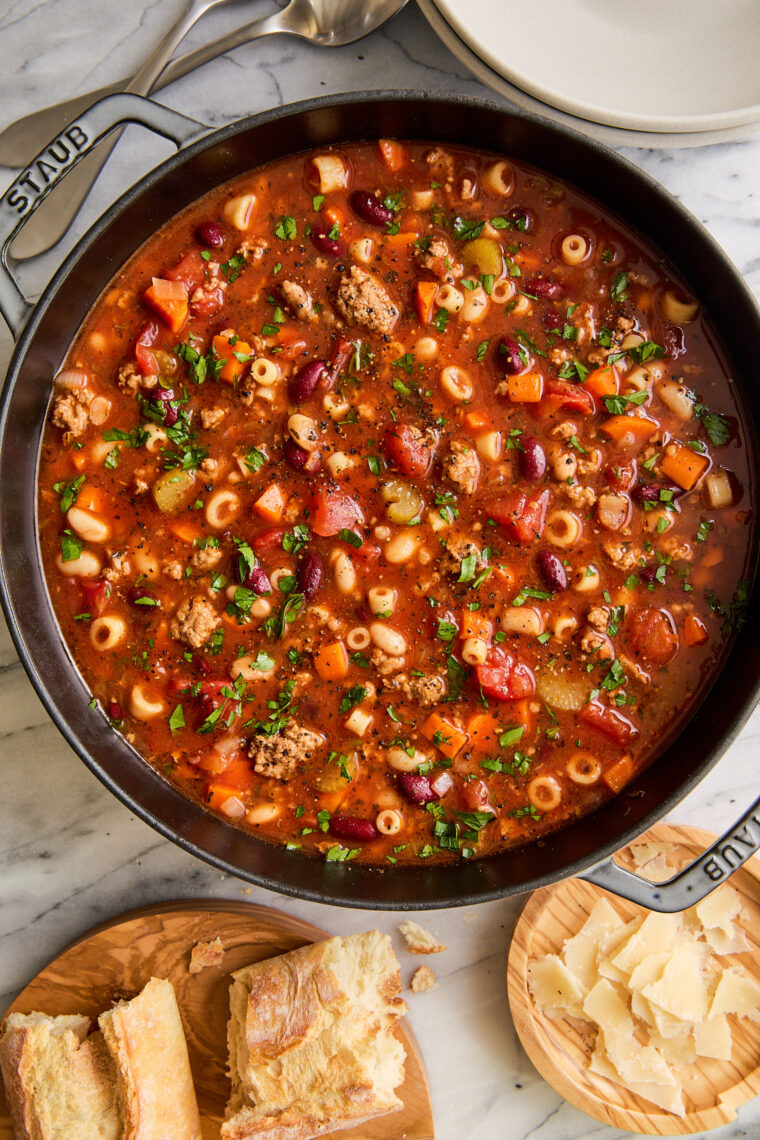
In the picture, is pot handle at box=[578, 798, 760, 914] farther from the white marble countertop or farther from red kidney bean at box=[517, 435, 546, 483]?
red kidney bean at box=[517, 435, 546, 483]

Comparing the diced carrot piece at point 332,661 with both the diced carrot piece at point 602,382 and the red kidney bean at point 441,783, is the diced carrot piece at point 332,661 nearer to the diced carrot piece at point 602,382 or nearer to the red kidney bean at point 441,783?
the red kidney bean at point 441,783

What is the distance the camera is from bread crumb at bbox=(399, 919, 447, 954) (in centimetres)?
426

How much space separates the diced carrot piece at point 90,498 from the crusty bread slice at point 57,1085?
2370 mm

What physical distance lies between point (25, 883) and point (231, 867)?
1360 mm

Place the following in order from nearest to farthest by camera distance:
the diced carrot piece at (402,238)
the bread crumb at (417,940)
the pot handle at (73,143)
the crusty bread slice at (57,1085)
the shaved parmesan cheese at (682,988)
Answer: the pot handle at (73,143) < the diced carrot piece at (402,238) < the crusty bread slice at (57,1085) < the shaved parmesan cheese at (682,988) < the bread crumb at (417,940)

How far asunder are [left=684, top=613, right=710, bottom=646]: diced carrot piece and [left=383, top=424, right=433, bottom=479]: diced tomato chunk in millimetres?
1304

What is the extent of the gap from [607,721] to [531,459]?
1.16 metres

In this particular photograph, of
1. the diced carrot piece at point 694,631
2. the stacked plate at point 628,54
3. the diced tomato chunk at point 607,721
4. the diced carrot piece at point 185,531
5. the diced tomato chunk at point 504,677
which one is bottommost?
the diced tomato chunk at point 607,721

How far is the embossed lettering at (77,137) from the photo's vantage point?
3.33m

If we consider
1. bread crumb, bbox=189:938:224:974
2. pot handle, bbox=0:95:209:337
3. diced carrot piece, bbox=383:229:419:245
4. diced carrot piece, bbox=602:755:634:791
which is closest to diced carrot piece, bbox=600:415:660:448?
diced carrot piece, bbox=383:229:419:245

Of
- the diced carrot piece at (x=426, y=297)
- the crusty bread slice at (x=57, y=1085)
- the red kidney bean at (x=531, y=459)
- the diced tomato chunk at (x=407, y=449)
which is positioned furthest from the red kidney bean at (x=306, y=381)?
the crusty bread slice at (x=57, y=1085)

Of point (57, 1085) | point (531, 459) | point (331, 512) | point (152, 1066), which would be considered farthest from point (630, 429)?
point (57, 1085)

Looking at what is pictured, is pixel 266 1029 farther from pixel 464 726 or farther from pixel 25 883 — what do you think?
pixel 464 726

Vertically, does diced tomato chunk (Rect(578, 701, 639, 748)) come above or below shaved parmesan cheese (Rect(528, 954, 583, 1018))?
above
